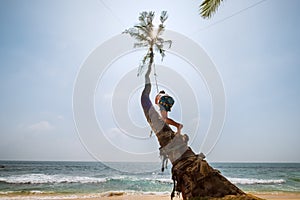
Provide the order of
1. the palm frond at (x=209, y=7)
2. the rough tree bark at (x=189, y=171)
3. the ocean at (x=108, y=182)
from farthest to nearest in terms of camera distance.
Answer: the ocean at (x=108, y=182) → the palm frond at (x=209, y=7) → the rough tree bark at (x=189, y=171)

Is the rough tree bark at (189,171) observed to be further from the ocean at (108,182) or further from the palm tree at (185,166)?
the ocean at (108,182)

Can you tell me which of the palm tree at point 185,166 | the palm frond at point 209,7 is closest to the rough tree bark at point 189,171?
the palm tree at point 185,166

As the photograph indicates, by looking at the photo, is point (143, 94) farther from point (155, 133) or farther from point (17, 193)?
point (17, 193)

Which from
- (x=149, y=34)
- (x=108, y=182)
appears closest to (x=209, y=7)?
(x=149, y=34)

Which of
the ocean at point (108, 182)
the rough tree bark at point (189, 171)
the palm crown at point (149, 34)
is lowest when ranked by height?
the ocean at point (108, 182)

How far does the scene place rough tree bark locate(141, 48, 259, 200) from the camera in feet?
16.2

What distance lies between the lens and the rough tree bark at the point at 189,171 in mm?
4949

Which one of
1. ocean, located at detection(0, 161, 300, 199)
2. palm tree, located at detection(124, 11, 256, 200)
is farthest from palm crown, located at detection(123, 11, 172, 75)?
ocean, located at detection(0, 161, 300, 199)

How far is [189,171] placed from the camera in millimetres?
5117

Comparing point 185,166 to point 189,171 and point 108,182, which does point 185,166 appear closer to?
point 189,171

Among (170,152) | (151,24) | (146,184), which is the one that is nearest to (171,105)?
(170,152)

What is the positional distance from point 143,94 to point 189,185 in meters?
2.42

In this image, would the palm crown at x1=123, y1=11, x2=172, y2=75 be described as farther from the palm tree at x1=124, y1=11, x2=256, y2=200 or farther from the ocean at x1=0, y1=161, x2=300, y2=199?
the ocean at x1=0, y1=161, x2=300, y2=199

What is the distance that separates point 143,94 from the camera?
6.34m
